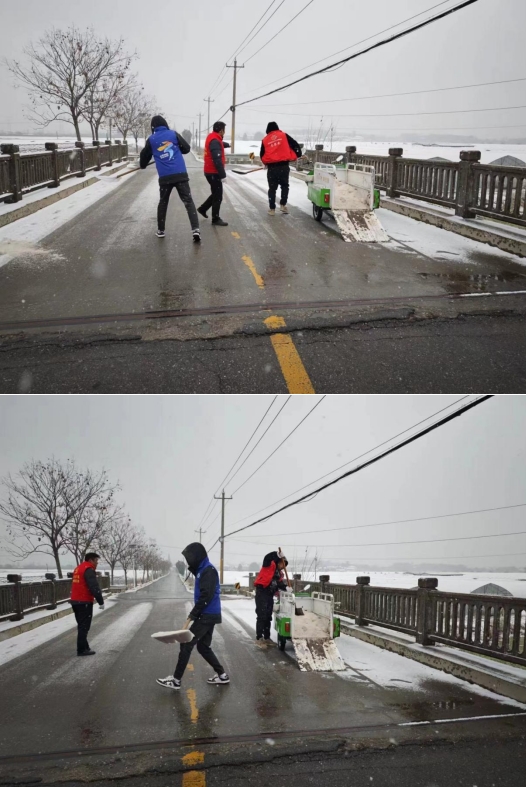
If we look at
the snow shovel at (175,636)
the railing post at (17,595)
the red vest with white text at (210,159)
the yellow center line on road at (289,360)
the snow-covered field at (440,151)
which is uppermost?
the snow-covered field at (440,151)

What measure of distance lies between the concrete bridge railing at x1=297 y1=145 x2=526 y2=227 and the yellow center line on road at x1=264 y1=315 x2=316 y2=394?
622 centimetres

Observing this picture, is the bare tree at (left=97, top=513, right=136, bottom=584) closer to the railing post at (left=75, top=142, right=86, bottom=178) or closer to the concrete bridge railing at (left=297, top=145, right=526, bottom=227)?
the railing post at (left=75, top=142, right=86, bottom=178)

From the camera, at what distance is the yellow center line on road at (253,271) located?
8.59 m

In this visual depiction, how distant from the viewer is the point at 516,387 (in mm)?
5969

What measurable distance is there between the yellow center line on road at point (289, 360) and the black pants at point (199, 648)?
8.97ft

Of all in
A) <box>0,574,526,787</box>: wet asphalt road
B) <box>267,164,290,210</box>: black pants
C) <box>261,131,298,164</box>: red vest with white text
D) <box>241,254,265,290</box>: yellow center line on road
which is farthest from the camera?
<box>267,164,290,210</box>: black pants

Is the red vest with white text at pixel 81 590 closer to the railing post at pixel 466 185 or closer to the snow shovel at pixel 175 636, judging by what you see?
the snow shovel at pixel 175 636

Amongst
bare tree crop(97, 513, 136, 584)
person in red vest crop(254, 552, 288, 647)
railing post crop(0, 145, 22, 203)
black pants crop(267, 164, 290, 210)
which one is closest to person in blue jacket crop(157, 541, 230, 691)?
person in red vest crop(254, 552, 288, 647)

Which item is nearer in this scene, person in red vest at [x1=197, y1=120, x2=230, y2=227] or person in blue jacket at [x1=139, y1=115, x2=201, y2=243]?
person in blue jacket at [x1=139, y1=115, x2=201, y2=243]

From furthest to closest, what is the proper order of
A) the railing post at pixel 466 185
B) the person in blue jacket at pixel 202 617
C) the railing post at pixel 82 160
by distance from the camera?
the railing post at pixel 82 160 < the railing post at pixel 466 185 < the person in blue jacket at pixel 202 617

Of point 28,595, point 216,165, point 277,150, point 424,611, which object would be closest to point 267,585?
point 424,611

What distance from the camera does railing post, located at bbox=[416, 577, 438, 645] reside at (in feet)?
27.1

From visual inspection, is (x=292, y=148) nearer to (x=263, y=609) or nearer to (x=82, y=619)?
(x=263, y=609)

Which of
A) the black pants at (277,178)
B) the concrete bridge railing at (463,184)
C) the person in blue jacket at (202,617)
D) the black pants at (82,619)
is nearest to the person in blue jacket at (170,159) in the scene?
the black pants at (277,178)
